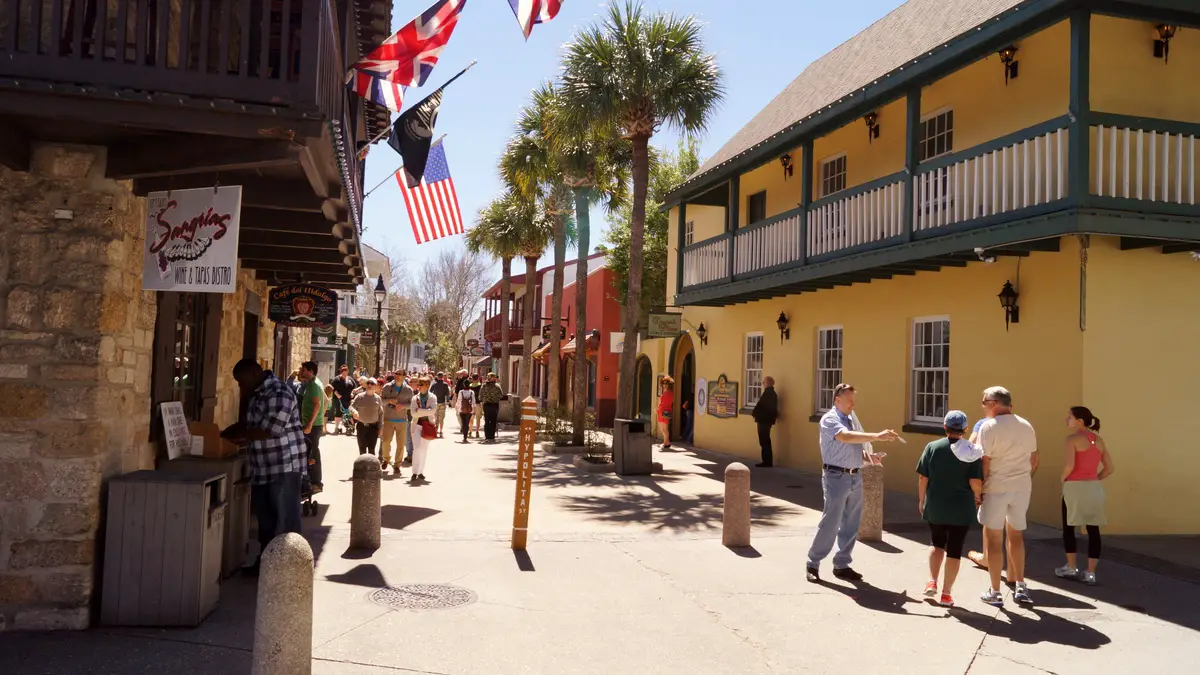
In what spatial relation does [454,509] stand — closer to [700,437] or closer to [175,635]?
[175,635]

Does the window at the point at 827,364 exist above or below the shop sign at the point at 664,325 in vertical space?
below

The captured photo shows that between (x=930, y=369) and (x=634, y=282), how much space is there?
20.3 ft

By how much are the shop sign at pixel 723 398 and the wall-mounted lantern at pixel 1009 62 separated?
8.86m

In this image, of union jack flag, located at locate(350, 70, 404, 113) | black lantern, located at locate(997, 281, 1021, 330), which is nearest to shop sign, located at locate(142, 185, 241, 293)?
union jack flag, located at locate(350, 70, 404, 113)

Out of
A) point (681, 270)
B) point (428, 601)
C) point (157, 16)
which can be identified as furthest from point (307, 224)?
point (681, 270)

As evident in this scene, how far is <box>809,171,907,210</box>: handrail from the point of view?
12.5 meters

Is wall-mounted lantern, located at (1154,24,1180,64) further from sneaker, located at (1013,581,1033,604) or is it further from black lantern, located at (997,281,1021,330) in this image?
sneaker, located at (1013,581,1033,604)

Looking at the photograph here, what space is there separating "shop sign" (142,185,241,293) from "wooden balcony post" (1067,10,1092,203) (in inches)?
321

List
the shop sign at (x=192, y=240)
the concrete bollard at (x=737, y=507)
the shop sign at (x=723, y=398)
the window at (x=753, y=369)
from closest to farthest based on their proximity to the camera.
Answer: the shop sign at (x=192, y=240) < the concrete bollard at (x=737, y=507) < the window at (x=753, y=369) < the shop sign at (x=723, y=398)

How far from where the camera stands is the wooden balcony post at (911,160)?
1200 cm

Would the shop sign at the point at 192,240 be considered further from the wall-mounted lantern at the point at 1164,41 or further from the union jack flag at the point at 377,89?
the wall-mounted lantern at the point at 1164,41

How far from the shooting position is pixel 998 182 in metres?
11.1

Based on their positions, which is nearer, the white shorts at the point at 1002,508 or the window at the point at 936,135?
the white shorts at the point at 1002,508

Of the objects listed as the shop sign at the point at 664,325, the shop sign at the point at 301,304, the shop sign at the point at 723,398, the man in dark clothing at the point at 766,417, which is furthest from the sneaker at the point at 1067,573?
the shop sign at the point at 723,398
